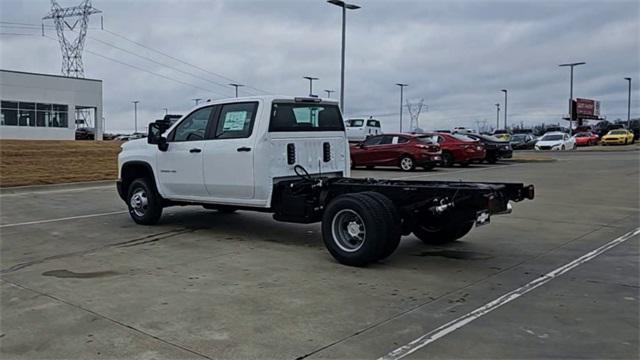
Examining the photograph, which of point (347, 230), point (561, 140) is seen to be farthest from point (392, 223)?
point (561, 140)

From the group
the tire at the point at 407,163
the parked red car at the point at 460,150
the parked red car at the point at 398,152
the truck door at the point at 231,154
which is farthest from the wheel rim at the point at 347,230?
the parked red car at the point at 460,150

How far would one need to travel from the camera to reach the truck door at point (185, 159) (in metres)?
9.16

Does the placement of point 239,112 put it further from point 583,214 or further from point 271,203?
point 583,214

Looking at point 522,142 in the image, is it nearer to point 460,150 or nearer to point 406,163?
point 460,150

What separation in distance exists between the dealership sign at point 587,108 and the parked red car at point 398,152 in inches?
2658

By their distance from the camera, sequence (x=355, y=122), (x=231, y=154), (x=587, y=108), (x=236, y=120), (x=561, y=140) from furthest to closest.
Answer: (x=587, y=108) → (x=561, y=140) → (x=355, y=122) → (x=236, y=120) → (x=231, y=154)

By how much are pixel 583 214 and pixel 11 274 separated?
377 inches

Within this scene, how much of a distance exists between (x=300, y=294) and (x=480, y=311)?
5.55 ft

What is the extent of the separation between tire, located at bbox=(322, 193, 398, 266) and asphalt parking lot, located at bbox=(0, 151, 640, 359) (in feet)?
0.61

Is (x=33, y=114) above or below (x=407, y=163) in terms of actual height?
above

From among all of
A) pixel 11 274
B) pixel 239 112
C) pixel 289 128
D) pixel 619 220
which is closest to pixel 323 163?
pixel 289 128

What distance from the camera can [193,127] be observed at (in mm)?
9359

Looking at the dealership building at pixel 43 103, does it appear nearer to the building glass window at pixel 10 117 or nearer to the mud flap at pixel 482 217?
the building glass window at pixel 10 117

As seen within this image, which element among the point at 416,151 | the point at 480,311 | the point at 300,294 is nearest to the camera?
the point at 480,311
